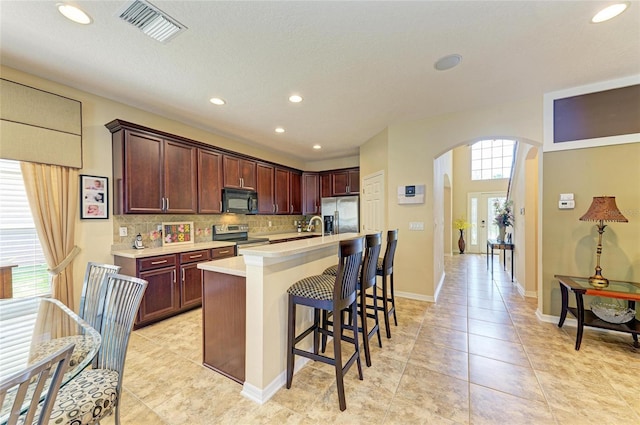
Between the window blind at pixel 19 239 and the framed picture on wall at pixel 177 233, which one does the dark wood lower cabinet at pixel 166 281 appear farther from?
the window blind at pixel 19 239

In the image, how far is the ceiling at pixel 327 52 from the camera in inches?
68.1

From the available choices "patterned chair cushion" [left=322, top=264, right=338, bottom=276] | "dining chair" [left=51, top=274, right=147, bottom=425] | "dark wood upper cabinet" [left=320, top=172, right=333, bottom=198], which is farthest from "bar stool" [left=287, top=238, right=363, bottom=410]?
"dark wood upper cabinet" [left=320, top=172, right=333, bottom=198]

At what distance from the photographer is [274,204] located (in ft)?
17.1

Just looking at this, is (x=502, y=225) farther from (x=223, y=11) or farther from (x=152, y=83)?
(x=152, y=83)

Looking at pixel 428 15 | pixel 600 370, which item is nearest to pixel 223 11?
pixel 428 15

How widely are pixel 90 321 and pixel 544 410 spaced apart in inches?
125

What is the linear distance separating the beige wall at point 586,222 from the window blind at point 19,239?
18.5ft

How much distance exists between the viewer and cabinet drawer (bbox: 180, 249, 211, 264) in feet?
10.7

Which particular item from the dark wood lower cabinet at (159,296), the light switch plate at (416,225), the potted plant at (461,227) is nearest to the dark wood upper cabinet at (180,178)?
the dark wood lower cabinet at (159,296)

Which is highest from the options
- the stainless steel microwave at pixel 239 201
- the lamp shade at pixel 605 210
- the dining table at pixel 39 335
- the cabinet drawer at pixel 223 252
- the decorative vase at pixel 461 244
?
the stainless steel microwave at pixel 239 201

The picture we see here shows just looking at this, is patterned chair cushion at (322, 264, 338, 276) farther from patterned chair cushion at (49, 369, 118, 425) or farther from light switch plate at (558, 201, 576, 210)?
light switch plate at (558, 201, 576, 210)

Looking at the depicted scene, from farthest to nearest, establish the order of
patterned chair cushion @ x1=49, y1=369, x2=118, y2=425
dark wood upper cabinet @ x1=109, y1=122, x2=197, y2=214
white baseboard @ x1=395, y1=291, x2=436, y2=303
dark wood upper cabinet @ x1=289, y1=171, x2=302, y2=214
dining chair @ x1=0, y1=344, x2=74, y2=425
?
dark wood upper cabinet @ x1=289, y1=171, x2=302, y2=214
white baseboard @ x1=395, y1=291, x2=436, y2=303
dark wood upper cabinet @ x1=109, y1=122, x2=197, y2=214
patterned chair cushion @ x1=49, y1=369, x2=118, y2=425
dining chair @ x1=0, y1=344, x2=74, y2=425

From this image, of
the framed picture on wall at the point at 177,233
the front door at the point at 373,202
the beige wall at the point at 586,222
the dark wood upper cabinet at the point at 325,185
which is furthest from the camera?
the dark wood upper cabinet at the point at 325,185

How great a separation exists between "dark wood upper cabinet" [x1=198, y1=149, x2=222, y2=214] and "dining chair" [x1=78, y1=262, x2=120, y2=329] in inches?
79.1
